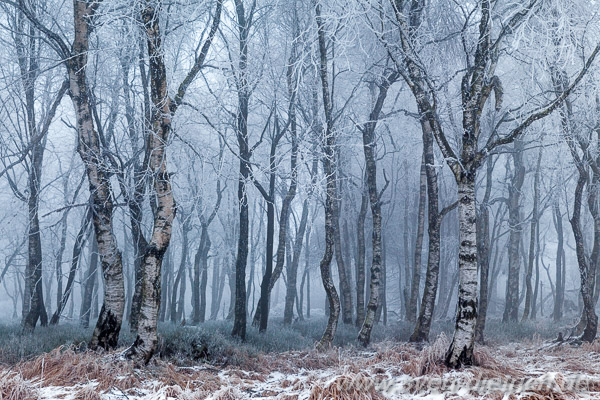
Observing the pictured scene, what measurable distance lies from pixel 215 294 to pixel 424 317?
21.2 metres

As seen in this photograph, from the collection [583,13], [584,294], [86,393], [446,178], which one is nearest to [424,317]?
[584,294]

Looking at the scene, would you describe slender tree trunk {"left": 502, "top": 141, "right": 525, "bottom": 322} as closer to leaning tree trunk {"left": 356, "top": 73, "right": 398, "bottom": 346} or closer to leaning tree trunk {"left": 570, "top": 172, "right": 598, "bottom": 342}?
leaning tree trunk {"left": 570, "top": 172, "right": 598, "bottom": 342}

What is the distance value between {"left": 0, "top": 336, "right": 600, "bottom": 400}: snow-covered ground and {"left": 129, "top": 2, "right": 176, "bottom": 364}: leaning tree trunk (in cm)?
45

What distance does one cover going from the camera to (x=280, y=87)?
43.1ft

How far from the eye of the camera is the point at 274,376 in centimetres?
748

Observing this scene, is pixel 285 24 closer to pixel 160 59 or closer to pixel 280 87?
pixel 280 87

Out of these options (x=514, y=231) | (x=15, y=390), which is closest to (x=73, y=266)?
(x=15, y=390)

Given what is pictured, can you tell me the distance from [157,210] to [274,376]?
3.22 metres

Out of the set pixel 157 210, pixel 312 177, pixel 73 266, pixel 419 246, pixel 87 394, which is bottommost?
pixel 87 394

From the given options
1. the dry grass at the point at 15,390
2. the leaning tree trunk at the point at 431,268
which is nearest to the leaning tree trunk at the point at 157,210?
the dry grass at the point at 15,390

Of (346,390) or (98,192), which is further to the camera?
(98,192)

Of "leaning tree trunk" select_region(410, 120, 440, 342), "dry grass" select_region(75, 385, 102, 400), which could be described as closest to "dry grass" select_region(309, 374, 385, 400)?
"dry grass" select_region(75, 385, 102, 400)

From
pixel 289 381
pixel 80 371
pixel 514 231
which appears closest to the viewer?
pixel 80 371

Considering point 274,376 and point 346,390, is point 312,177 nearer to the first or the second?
point 274,376
